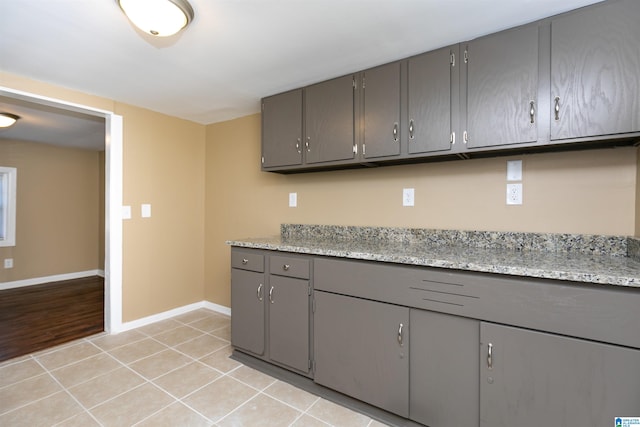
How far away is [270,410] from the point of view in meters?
1.80

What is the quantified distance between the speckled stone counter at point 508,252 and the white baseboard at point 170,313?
1.52 meters

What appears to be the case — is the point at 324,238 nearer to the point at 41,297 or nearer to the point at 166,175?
the point at 166,175

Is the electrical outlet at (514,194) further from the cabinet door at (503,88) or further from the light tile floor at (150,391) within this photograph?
the light tile floor at (150,391)

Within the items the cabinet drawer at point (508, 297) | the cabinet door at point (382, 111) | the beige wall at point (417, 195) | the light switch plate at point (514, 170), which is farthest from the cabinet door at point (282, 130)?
the light switch plate at point (514, 170)

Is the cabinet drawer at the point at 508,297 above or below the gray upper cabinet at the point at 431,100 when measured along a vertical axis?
below

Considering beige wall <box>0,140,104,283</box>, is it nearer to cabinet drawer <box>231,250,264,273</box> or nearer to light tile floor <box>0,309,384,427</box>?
light tile floor <box>0,309,384,427</box>

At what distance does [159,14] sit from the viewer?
1.49 meters

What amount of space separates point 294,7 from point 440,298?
1635 millimetres

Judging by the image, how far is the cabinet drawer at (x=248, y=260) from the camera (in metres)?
2.24

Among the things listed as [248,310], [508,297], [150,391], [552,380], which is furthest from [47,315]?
[552,380]

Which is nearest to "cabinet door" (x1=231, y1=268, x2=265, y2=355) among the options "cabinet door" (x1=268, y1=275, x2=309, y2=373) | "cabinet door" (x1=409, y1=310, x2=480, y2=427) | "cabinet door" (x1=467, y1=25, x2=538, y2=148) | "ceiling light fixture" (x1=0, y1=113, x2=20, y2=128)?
"cabinet door" (x1=268, y1=275, x2=309, y2=373)

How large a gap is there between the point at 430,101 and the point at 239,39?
47.8 inches

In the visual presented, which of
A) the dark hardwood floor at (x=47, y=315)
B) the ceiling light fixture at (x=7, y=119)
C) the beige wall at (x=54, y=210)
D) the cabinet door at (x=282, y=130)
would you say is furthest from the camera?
the beige wall at (x=54, y=210)

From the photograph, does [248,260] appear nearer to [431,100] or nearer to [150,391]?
[150,391]
